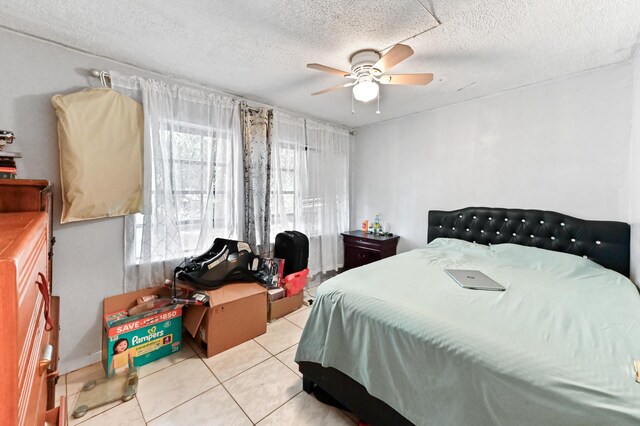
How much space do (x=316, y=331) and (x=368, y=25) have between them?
1944 mm

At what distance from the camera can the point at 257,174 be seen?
289cm

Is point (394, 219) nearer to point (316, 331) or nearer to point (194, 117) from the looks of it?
point (316, 331)

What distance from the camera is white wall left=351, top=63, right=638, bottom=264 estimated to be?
6.87ft

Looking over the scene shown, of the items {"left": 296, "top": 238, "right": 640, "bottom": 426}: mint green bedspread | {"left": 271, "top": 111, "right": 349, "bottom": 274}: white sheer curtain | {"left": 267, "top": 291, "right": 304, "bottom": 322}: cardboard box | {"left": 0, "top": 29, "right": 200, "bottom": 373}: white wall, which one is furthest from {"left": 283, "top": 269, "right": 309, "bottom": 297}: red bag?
{"left": 0, "top": 29, "right": 200, "bottom": 373}: white wall

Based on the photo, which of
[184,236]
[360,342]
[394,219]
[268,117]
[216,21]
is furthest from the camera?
[394,219]

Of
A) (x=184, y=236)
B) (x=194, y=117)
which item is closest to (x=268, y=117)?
(x=194, y=117)

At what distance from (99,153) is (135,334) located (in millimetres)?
1377

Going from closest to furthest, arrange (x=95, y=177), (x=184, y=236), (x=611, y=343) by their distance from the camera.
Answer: (x=611, y=343) < (x=95, y=177) < (x=184, y=236)

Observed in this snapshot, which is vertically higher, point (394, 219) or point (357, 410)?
point (394, 219)

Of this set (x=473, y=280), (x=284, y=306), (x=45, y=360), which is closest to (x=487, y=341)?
(x=473, y=280)

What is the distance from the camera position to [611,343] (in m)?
1.04

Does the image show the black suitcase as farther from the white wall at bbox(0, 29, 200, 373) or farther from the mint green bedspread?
the white wall at bbox(0, 29, 200, 373)

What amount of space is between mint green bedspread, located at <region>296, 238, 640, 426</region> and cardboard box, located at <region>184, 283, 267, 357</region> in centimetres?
81

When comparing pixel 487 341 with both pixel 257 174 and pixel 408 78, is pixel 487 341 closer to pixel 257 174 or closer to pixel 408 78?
pixel 408 78
